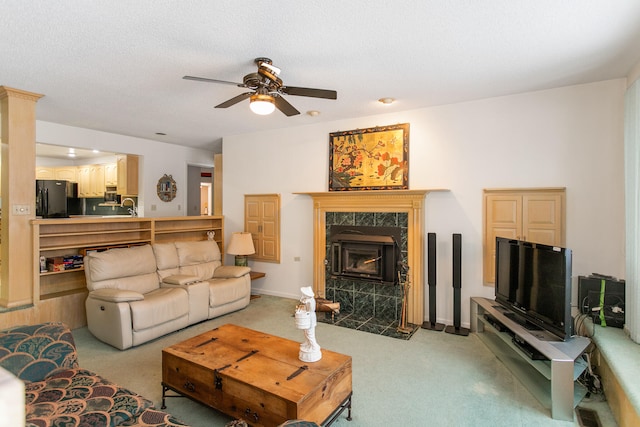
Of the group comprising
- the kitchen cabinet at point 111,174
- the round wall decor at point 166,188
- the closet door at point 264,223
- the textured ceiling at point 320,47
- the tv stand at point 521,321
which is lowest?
the tv stand at point 521,321

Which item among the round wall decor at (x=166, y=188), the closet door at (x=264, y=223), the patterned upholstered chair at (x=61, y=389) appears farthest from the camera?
the round wall decor at (x=166, y=188)

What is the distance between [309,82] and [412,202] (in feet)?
6.25

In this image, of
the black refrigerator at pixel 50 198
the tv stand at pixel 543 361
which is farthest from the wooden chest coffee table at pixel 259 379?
the black refrigerator at pixel 50 198

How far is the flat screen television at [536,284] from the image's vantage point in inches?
107

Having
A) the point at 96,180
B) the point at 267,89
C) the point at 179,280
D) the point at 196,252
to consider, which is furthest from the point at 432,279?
the point at 96,180

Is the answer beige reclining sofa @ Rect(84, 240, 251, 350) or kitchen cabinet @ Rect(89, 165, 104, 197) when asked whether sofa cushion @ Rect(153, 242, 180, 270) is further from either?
kitchen cabinet @ Rect(89, 165, 104, 197)

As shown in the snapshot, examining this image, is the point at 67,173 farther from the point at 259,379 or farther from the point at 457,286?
the point at 457,286

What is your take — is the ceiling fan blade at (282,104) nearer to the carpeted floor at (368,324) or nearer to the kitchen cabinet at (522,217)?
the kitchen cabinet at (522,217)

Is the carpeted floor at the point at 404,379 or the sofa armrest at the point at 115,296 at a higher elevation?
the sofa armrest at the point at 115,296

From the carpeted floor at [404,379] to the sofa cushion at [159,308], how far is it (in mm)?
231

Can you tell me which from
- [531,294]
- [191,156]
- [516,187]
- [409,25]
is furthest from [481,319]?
[191,156]

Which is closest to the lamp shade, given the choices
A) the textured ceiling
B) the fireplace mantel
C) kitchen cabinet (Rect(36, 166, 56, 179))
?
the fireplace mantel

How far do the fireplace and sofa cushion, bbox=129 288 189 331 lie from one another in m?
1.96

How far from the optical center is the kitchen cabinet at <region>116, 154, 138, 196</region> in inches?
249
